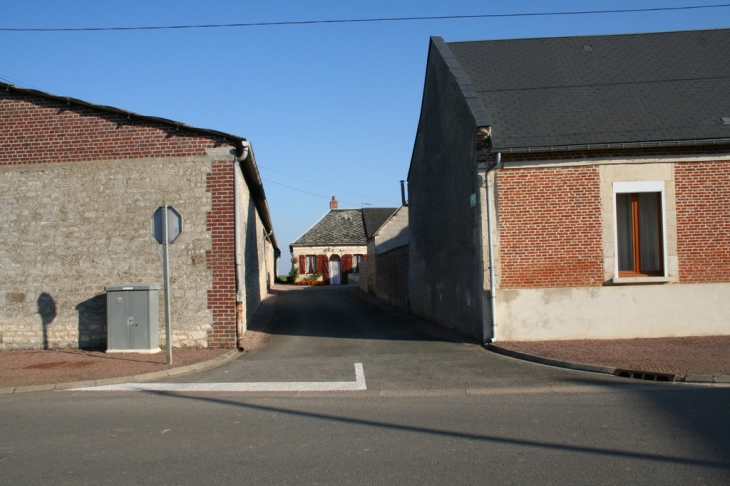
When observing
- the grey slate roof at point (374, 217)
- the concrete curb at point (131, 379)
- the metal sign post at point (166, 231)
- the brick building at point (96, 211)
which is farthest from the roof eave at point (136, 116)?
the grey slate roof at point (374, 217)

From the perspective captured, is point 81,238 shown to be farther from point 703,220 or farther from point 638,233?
point 703,220

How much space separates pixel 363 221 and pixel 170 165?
38.4 metres

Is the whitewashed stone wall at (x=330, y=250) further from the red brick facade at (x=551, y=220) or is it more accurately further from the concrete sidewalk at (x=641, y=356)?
the red brick facade at (x=551, y=220)

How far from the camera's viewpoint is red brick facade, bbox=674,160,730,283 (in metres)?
12.5

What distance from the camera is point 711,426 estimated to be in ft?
20.4

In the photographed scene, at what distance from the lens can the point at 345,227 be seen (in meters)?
50.1

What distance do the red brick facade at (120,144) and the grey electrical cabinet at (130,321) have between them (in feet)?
3.75

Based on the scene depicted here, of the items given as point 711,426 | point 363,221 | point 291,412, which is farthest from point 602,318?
point 363,221

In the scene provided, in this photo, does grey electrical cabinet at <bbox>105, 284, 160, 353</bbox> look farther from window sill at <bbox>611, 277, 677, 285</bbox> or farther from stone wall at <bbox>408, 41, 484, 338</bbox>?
window sill at <bbox>611, 277, 677, 285</bbox>

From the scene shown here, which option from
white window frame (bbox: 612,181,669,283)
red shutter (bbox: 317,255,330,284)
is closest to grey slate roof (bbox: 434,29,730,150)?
white window frame (bbox: 612,181,669,283)

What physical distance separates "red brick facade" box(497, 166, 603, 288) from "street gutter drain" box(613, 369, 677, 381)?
3.38 meters

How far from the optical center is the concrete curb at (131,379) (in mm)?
9148

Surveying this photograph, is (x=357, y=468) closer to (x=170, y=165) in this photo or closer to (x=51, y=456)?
(x=51, y=456)

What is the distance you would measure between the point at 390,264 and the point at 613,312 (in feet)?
44.8
